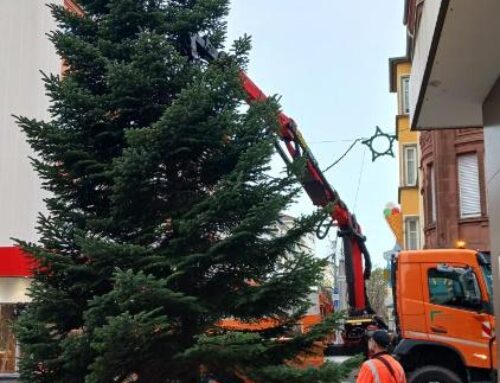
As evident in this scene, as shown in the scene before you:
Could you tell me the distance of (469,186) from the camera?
84.6ft

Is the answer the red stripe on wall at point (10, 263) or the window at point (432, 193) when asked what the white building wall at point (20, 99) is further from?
the window at point (432, 193)

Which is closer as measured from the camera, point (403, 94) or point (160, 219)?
point (160, 219)

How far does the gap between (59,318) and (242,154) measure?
226cm

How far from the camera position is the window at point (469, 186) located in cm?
2528

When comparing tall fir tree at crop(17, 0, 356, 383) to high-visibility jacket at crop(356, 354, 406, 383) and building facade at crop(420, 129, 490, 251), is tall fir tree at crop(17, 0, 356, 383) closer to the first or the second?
high-visibility jacket at crop(356, 354, 406, 383)

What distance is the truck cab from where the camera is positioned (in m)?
12.2

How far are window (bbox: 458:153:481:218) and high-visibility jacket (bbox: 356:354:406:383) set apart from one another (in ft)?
66.4

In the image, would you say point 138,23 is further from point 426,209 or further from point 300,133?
point 426,209

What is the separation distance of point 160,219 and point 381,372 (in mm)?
2414

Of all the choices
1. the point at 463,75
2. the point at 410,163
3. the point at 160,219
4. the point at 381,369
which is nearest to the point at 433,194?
the point at 410,163

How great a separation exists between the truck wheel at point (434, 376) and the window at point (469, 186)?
13882 millimetres

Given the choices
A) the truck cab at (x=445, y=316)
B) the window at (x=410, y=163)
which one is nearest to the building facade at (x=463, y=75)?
the truck cab at (x=445, y=316)

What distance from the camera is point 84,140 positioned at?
702cm

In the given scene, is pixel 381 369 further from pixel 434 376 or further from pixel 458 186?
pixel 458 186
